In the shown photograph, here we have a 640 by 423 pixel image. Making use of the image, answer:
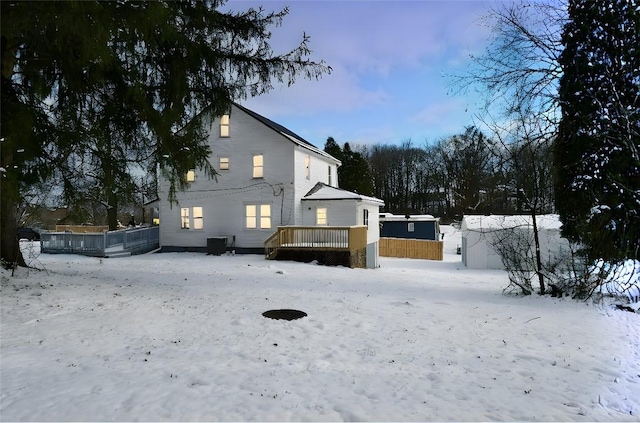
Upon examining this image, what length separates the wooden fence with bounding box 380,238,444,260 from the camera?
2767cm

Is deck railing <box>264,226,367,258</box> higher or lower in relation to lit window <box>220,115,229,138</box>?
lower

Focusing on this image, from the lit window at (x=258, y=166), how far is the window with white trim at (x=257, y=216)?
5.45 ft

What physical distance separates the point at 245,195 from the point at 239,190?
455 millimetres

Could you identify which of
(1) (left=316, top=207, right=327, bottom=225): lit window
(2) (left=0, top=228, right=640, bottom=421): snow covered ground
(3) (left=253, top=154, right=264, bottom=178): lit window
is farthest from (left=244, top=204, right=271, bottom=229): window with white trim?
(2) (left=0, top=228, right=640, bottom=421): snow covered ground

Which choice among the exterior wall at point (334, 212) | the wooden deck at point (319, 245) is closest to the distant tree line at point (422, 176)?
the exterior wall at point (334, 212)

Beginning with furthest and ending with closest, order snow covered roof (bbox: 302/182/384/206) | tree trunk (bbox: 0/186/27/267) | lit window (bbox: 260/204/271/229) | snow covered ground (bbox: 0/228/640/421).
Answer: lit window (bbox: 260/204/271/229) < snow covered roof (bbox: 302/182/384/206) < tree trunk (bbox: 0/186/27/267) < snow covered ground (bbox: 0/228/640/421)

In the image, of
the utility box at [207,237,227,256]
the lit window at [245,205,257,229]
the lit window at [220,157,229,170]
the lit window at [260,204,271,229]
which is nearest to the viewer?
the utility box at [207,237,227,256]

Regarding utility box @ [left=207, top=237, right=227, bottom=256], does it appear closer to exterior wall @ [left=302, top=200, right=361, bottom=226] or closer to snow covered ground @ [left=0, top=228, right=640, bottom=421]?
exterior wall @ [left=302, top=200, right=361, bottom=226]

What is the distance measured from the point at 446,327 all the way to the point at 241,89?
22.7 feet

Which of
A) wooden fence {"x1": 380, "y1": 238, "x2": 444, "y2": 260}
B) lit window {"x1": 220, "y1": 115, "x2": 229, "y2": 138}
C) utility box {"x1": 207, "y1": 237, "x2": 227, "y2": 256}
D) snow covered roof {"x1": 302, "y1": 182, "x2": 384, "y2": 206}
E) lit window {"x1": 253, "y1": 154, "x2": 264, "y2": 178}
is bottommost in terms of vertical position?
wooden fence {"x1": 380, "y1": 238, "x2": 444, "y2": 260}

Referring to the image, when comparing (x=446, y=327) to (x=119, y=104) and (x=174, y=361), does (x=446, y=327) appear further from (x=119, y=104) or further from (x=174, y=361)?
(x=119, y=104)

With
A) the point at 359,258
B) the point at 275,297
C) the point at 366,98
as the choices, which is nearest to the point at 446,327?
the point at 275,297

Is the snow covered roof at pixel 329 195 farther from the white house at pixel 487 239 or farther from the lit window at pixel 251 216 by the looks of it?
the white house at pixel 487 239

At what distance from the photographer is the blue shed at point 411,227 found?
36219mm
